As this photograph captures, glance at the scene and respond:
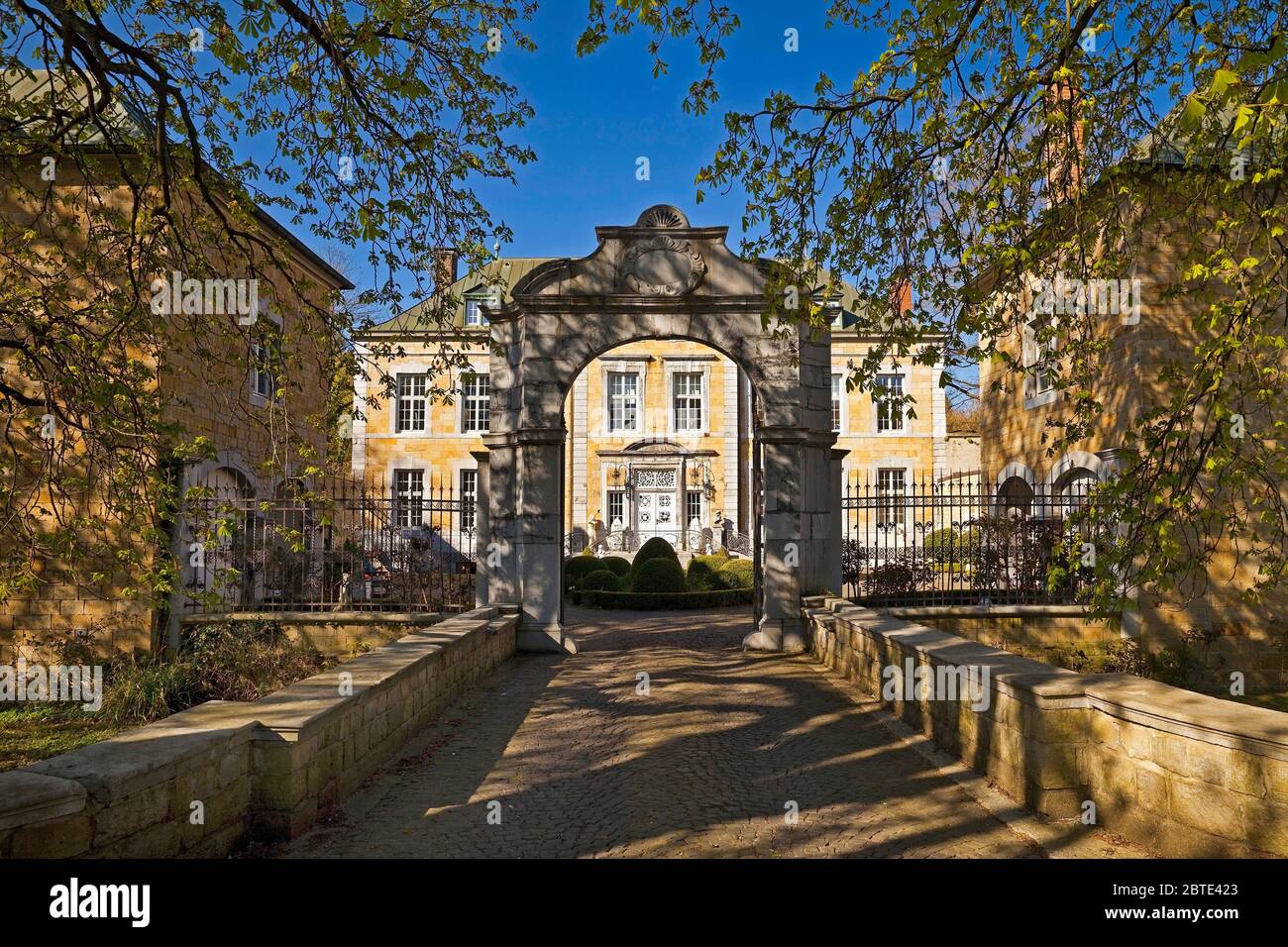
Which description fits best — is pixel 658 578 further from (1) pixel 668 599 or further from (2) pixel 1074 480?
(2) pixel 1074 480

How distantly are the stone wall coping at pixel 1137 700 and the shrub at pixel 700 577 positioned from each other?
11.3m

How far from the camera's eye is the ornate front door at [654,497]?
1119 inches

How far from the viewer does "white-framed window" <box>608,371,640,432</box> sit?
29141 mm

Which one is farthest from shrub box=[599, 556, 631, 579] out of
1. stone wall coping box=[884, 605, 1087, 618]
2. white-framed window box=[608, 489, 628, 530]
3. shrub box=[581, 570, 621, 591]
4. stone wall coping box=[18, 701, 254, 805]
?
stone wall coping box=[18, 701, 254, 805]

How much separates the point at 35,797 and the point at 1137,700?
478 centimetres

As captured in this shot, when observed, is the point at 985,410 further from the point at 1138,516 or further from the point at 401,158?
the point at 401,158

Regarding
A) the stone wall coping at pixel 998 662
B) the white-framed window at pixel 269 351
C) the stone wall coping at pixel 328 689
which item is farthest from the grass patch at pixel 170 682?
the stone wall coping at pixel 998 662

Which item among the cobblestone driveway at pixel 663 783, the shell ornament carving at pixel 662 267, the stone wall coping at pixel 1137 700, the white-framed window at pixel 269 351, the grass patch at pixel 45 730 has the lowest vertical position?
the grass patch at pixel 45 730

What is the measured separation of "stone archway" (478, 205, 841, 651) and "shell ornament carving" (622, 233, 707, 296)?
1cm

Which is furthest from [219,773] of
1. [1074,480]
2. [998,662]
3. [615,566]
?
[615,566]

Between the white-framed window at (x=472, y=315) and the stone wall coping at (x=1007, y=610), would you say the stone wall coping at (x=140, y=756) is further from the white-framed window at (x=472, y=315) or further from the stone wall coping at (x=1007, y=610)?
the white-framed window at (x=472, y=315)

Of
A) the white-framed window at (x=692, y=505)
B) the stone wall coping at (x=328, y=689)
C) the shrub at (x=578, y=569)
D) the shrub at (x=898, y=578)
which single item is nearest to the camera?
the stone wall coping at (x=328, y=689)

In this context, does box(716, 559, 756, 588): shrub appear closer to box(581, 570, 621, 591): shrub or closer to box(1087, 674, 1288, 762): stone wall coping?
box(581, 570, 621, 591): shrub

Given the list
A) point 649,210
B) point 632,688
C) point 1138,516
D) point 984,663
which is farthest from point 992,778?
point 649,210
